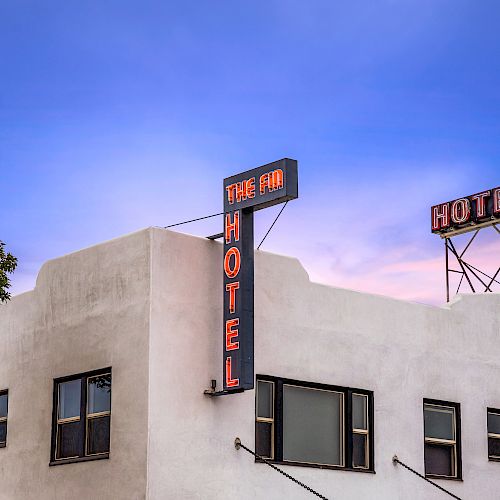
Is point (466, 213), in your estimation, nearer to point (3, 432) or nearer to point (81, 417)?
point (3, 432)

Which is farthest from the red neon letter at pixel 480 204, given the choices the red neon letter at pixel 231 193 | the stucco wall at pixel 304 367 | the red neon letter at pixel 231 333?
the red neon letter at pixel 231 333

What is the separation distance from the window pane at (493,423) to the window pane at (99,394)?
10.1m

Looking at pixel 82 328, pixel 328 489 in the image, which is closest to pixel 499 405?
pixel 328 489

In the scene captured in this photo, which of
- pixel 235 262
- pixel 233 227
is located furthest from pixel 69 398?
pixel 233 227

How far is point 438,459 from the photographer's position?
25938 millimetres

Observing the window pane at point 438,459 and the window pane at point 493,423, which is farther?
the window pane at point 493,423

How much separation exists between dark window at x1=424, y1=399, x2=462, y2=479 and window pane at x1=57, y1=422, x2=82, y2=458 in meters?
8.17

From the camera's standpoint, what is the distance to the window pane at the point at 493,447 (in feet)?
88.4

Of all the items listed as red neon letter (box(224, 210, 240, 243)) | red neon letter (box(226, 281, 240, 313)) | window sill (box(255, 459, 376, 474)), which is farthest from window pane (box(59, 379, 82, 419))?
red neon letter (box(224, 210, 240, 243))

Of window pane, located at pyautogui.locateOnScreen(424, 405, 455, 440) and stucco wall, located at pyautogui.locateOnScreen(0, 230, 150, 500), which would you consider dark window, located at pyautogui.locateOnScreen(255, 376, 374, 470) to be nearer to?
window pane, located at pyautogui.locateOnScreen(424, 405, 455, 440)

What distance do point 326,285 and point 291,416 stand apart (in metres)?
3.08

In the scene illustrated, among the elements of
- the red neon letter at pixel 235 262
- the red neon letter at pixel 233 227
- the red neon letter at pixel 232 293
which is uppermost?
the red neon letter at pixel 233 227

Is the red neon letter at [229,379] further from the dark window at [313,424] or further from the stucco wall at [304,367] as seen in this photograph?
the dark window at [313,424]

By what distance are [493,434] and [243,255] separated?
30.3 feet
